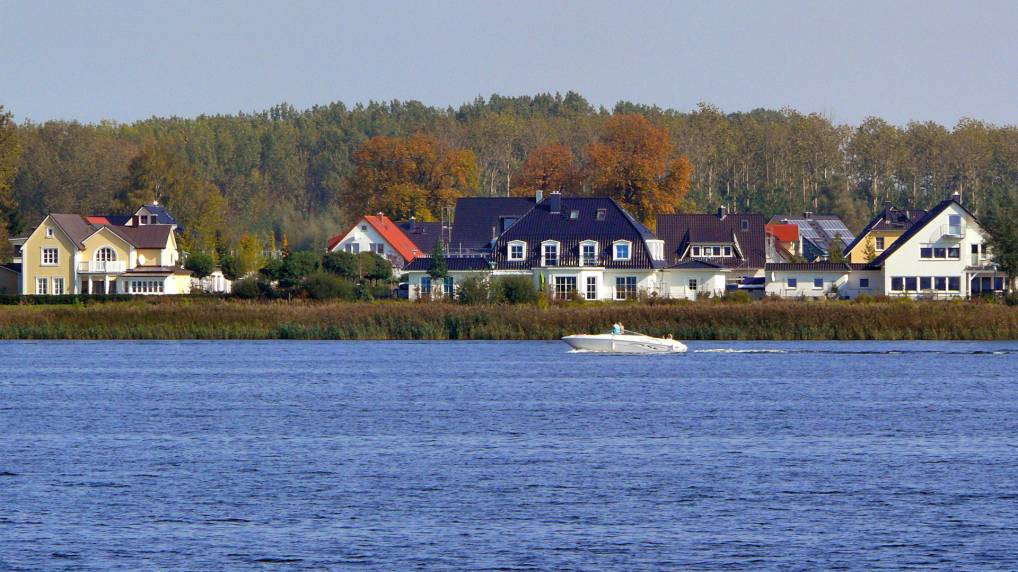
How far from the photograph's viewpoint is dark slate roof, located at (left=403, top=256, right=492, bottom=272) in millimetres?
85062

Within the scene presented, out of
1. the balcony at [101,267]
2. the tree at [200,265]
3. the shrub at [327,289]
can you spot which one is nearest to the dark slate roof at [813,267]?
the shrub at [327,289]

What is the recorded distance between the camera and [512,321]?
65625mm

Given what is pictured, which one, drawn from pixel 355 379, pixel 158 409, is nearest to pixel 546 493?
pixel 158 409

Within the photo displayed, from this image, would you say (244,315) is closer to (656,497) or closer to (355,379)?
(355,379)

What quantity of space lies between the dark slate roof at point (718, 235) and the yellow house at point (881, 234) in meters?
12.8

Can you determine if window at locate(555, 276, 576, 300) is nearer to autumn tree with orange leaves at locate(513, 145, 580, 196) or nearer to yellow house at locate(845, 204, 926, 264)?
yellow house at locate(845, 204, 926, 264)

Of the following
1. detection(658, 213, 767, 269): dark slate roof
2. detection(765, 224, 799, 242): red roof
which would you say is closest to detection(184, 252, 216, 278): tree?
detection(658, 213, 767, 269): dark slate roof

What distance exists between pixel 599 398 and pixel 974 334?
87.1ft

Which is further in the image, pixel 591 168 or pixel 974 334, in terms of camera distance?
pixel 591 168

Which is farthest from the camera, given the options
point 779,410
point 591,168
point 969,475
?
point 591,168

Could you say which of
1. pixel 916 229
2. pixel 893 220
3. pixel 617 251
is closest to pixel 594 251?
pixel 617 251

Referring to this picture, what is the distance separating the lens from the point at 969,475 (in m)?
27.3

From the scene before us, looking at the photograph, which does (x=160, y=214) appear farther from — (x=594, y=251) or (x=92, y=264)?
(x=594, y=251)

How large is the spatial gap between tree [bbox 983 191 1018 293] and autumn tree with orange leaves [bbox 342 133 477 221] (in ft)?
159
